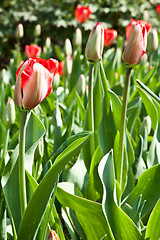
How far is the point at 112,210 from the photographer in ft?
3.17

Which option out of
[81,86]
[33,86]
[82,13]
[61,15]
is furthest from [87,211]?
[61,15]

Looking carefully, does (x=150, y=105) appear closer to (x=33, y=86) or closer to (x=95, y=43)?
(x=95, y=43)

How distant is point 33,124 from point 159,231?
44cm

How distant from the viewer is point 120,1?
4.72 metres

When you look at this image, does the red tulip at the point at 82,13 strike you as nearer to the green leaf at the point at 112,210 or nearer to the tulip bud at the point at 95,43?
the tulip bud at the point at 95,43

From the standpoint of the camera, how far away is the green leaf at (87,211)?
98 cm

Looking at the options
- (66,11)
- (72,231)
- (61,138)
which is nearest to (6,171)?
(72,231)

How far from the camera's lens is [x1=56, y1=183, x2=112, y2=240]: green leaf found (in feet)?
3.20

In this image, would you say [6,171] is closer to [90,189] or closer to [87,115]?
[90,189]

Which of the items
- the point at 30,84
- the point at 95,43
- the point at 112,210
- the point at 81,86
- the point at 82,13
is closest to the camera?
the point at 30,84

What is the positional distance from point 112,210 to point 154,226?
0.12 metres

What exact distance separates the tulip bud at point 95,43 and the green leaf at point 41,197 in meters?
0.33

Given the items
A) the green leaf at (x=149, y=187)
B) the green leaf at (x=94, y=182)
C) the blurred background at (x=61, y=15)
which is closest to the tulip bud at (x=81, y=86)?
the green leaf at (x=94, y=182)

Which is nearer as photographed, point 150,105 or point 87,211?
point 87,211
